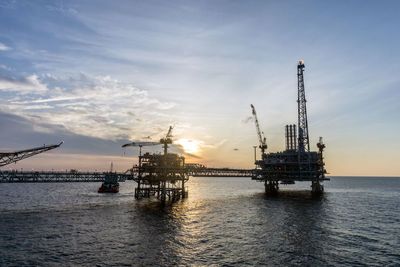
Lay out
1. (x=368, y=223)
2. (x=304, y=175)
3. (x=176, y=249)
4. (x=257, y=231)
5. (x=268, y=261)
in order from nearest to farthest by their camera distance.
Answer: (x=268, y=261) → (x=176, y=249) → (x=257, y=231) → (x=368, y=223) → (x=304, y=175)

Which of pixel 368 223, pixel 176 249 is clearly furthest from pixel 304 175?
pixel 176 249

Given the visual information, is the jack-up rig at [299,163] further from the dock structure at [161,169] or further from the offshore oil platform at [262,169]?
the dock structure at [161,169]

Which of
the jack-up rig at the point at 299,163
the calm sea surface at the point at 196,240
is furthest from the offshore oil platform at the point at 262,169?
the calm sea surface at the point at 196,240

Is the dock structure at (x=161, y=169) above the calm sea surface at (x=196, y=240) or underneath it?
above

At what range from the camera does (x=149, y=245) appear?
114ft

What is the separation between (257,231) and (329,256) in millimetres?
14710

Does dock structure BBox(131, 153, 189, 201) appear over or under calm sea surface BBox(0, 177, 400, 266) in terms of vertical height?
over

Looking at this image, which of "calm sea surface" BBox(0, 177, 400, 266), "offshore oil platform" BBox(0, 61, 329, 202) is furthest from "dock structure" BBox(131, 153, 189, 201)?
"calm sea surface" BBox(0, 177, 400, 266)

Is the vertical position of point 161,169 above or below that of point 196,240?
above

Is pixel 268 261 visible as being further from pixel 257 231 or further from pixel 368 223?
pixel 368 223

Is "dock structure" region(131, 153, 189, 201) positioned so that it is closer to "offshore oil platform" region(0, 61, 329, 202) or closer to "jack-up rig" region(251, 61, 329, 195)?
"offshore oil platform" region(0, 61, 329, 202)

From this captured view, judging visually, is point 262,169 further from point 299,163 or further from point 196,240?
point 196,240

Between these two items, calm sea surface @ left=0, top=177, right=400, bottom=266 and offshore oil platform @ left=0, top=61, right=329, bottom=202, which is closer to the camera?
calm sea surface @ left=0, top=177, right=400, bottom=266

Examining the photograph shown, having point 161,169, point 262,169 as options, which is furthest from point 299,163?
point 161,169
